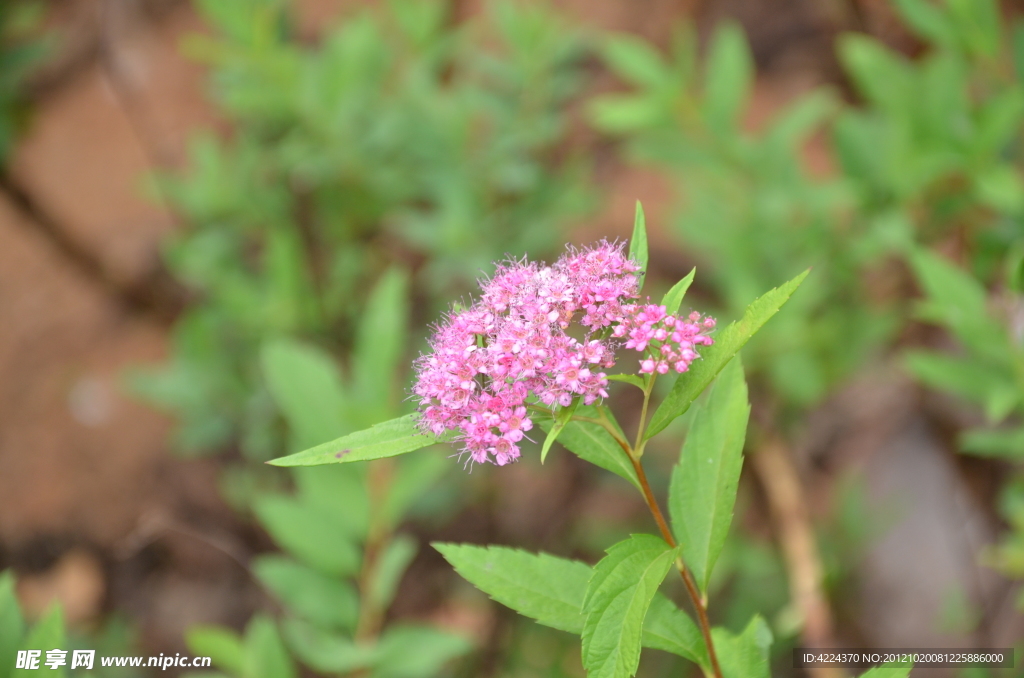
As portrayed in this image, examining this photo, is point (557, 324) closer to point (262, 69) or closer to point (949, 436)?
point (262, 69)

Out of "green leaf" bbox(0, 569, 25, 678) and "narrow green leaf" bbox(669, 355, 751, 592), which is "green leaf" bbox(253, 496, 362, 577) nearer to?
"green leaf" bbox(0, 569, 25, 678)

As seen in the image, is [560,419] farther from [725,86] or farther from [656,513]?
[725,86]

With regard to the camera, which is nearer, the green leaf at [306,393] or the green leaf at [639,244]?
the green leaf at [639,244]

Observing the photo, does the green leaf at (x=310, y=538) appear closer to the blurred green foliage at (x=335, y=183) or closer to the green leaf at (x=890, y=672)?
the blurred green foliage at (x=335, y=183)

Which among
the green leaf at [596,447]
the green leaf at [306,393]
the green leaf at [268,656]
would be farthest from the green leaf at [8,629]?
the green leaf at [596,447]

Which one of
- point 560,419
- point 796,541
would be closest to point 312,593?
point 560,419

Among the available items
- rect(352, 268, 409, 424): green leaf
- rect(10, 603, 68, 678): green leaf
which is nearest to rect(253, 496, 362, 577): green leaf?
rect(352, 268, 409, 424): green leaf
